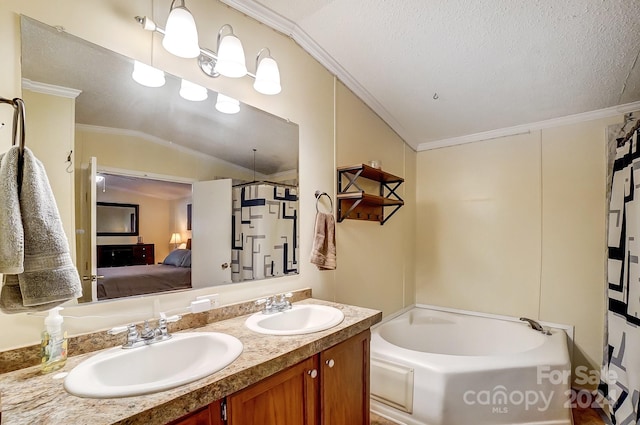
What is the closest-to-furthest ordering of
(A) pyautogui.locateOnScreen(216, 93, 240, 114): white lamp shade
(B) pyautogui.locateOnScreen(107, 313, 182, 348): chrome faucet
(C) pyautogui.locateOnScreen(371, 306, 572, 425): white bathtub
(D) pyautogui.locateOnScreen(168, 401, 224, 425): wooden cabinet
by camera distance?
(D) pyautogui.locateOnScreen(168, 401, 224, 425): wooden cabinet
(B) pyautogui.locateOnScreen(107, 313, 182, 348): chrome faucet
(A) pyautogui.locateOnScreen(216, 93, 240, 114): white lamp shade
(C) pyautogui.locateOnScreen(371, 306, 572, 425): white bathtub

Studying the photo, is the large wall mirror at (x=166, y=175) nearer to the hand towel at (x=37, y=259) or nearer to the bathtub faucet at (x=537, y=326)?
the hand towel at (x=37, y=259)

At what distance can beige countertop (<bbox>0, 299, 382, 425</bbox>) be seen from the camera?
2.16ft

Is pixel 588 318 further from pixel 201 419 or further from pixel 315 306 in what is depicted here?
pixel 201 419

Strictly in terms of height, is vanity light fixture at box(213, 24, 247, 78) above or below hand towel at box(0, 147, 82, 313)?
above

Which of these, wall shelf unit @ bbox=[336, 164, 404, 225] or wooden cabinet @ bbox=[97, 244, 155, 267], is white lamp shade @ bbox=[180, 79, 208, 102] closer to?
wooden cabinet @ bbox=[97, 244, 155, 267]

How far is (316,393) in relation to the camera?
1189 mm

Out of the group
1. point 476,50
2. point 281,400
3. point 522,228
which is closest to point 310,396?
point 281,400

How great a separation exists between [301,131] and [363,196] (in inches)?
23.7

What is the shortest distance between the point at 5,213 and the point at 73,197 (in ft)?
1.16

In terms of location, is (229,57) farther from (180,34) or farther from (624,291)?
(624,291)

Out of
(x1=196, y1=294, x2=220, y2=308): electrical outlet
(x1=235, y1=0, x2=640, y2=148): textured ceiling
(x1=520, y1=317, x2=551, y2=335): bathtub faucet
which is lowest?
(x1=520, y1=317, x2=551, y2=335): bathtub faucet

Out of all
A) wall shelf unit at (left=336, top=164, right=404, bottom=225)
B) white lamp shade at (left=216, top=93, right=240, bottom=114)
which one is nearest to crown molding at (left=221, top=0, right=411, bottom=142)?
white lamp shade at (left=216, top=93, right=240, bottom=114)

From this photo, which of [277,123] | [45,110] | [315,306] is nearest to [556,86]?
[277,123]

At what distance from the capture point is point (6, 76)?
0.91 m
